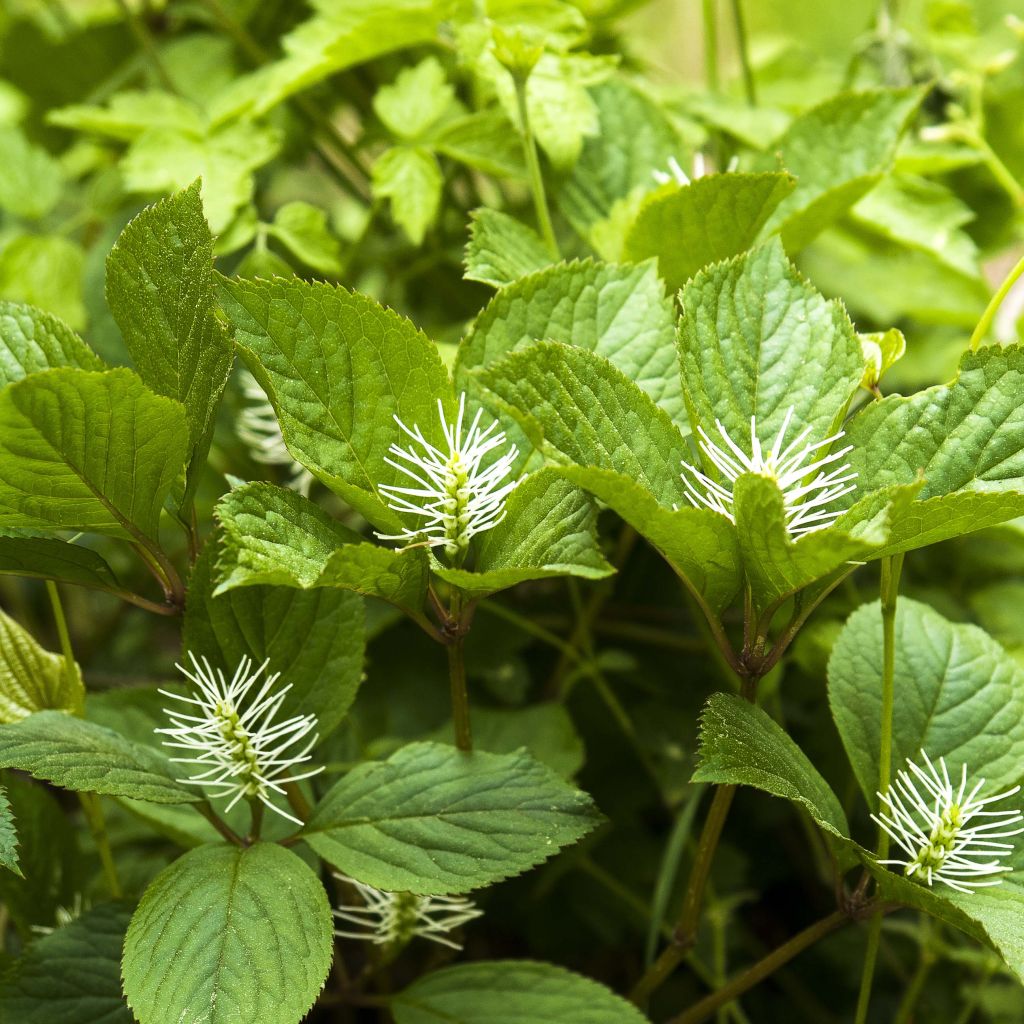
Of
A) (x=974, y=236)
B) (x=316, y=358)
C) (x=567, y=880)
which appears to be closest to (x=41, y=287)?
(x=316, y=358)

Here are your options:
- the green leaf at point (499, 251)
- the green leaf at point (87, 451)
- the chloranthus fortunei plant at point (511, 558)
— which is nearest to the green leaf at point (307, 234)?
the chloranthus fortunei plant at point (511, 558)

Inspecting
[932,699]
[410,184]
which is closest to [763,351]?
[932,699]

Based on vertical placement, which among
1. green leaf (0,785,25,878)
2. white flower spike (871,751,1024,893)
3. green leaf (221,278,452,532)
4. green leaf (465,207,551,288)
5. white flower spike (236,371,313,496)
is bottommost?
green leaf (0,785,25,878)

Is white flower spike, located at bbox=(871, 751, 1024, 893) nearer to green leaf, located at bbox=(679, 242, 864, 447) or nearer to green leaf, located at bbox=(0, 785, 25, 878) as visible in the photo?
green leaf, located at bbox=(679, 242, 864, 447)

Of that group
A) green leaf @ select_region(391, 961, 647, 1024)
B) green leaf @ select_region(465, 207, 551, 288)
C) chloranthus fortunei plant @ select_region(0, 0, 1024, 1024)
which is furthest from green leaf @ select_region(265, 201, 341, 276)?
green leaf @ select_region(391, 961, 647, 1024)

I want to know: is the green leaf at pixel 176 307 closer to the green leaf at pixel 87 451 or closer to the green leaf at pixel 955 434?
the green leaf at pixel 87 451

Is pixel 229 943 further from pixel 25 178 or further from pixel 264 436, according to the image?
pixel 25 178
